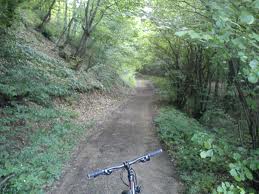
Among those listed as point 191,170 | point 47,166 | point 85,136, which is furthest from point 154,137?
point 47,166

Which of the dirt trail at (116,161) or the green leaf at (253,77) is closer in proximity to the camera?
the green leaf at (253,77)

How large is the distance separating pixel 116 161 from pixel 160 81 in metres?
12.7

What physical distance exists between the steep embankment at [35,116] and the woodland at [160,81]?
0.03 m

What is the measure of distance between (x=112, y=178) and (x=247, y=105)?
3.23m

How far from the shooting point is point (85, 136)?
9133mm

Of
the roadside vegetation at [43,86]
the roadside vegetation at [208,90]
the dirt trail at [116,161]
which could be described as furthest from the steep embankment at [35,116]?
the roadside vegetation at [208,90]

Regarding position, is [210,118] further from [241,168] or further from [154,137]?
[241,168]

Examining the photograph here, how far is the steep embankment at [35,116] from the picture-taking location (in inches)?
224

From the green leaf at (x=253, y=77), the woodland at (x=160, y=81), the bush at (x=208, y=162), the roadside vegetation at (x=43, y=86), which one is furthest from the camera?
the roadside vegetation at (x=43, y=86)

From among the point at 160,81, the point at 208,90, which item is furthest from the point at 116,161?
the point at 160,81

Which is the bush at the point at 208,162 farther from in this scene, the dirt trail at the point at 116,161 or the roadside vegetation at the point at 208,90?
the dirt trail at the point at 116,161

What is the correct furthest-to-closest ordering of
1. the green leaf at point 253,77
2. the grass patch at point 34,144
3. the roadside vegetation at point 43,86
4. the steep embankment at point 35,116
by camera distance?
the roadside vegetation at point 43,86
the steep embankment at point 35,116
the grass patch at point 34,144
the green leaf at point 253,77

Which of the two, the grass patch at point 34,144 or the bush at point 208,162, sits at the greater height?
the bush at point 208,162

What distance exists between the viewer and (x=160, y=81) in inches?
759
